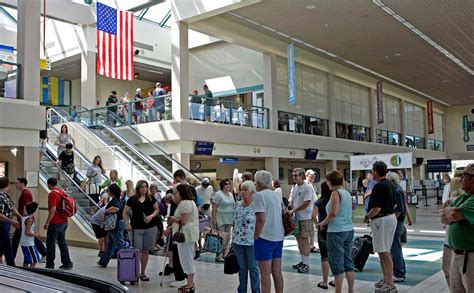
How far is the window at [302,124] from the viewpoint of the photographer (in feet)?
69.5

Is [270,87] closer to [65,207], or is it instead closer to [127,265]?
[65,207]

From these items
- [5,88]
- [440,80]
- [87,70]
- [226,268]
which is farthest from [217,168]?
[226,268]

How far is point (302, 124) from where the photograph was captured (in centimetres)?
2245

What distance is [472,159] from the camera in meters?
38.4

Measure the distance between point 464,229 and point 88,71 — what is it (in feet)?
65.9

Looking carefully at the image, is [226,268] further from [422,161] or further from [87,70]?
[422,161]

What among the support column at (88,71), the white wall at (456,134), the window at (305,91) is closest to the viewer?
the support column at (88,71)

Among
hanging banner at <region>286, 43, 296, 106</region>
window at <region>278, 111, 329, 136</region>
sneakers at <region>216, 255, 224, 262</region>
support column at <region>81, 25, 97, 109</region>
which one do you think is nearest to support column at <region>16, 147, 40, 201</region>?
sneakers at <region>216, 255, 224, 262</region>

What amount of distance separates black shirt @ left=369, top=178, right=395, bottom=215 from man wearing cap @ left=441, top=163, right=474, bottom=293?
1783 mm

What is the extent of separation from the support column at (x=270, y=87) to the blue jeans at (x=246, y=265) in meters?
15.3

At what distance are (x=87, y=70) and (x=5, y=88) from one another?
429 inches

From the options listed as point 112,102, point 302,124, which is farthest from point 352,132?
point 112,102

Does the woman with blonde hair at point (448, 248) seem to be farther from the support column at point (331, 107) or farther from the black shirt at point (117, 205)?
the support column at point (331, 107)

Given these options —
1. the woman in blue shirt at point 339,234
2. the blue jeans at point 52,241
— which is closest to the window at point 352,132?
the blue jeans at point 52,241
